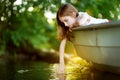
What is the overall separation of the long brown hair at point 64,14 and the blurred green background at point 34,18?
110 cm

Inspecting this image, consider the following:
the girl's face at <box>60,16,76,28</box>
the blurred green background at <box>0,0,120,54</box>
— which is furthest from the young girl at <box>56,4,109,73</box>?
the blurred green background at <box>0,0,120,54</box>

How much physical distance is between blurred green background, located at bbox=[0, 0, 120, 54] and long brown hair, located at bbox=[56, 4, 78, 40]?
3.60 feet

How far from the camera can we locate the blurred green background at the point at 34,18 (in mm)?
4180

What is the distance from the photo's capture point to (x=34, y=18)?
6152 millimetres

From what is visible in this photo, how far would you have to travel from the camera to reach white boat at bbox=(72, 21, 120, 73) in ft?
7.46

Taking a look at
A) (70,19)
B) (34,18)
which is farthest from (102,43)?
(34,18)

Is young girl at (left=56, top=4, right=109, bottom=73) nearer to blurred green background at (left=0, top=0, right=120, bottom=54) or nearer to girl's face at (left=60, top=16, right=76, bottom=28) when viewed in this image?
girl's face at (left=60, top=16, right=76, bottom=28)

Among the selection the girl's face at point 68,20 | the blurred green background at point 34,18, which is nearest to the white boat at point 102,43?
the girl's face at point 68,20

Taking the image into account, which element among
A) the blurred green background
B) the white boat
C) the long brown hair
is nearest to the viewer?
the white boat

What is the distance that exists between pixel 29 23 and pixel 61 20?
3686 mm

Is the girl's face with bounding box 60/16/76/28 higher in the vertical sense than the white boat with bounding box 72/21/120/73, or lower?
higher

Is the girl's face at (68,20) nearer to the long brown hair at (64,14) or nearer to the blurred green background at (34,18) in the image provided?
the long brown hair at (64,14)

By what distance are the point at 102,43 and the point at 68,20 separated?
562mm

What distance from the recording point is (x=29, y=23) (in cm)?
658
